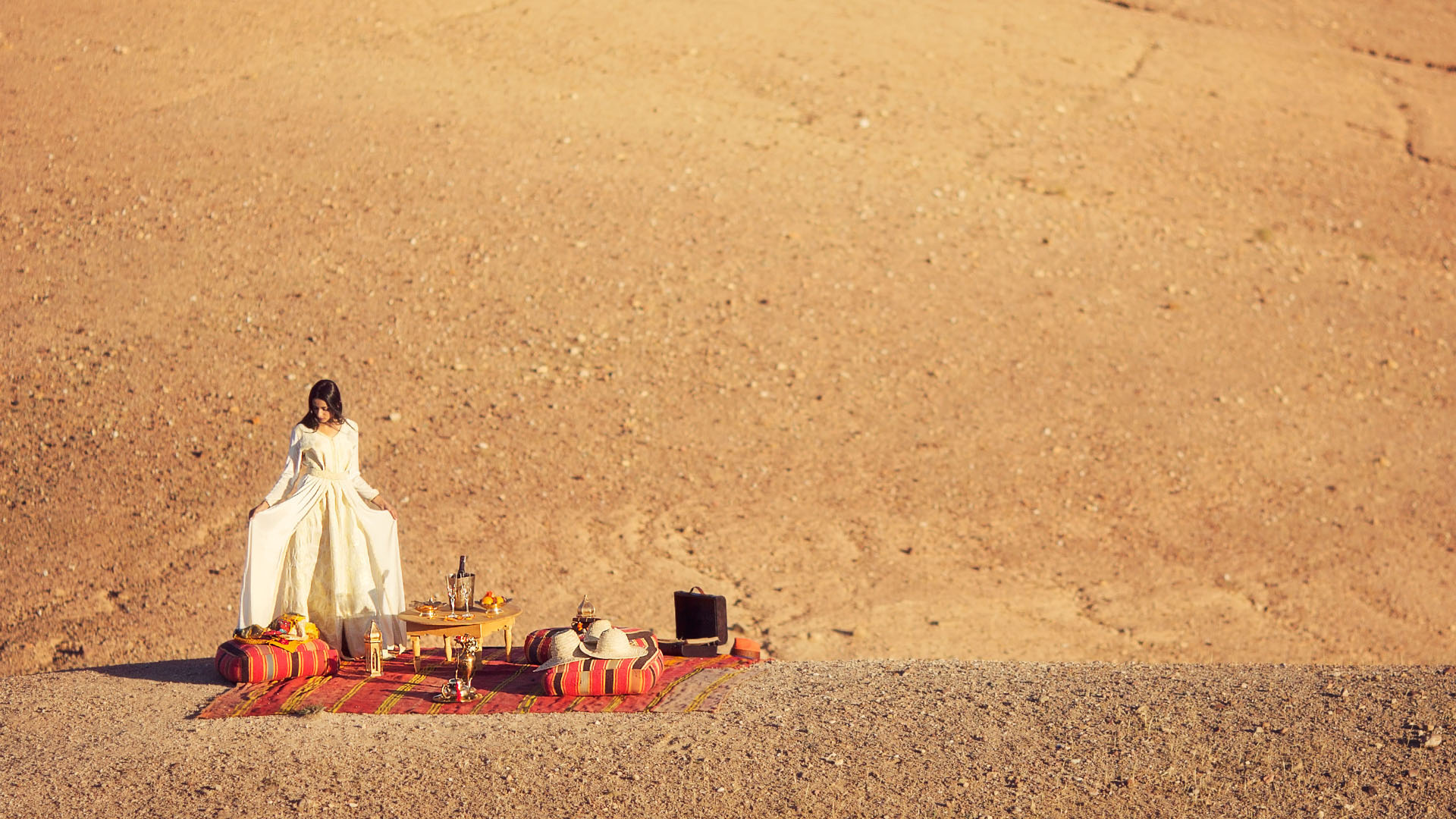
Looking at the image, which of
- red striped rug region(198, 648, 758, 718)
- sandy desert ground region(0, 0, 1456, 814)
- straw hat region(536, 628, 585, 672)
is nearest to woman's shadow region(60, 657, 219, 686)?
red striped rug region(198, 648, 758, 718)

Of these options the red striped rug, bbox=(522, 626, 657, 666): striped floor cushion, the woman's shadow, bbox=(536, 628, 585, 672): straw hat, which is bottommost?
the woman's shadow

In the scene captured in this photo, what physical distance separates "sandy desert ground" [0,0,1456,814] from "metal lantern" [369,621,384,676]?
8.49 feet

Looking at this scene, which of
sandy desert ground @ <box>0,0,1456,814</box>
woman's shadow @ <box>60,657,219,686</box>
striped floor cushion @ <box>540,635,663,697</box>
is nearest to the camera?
striped floor cushion @ <box>540,635,663,697</box>

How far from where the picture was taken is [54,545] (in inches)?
473

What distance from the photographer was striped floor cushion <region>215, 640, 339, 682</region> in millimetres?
8406

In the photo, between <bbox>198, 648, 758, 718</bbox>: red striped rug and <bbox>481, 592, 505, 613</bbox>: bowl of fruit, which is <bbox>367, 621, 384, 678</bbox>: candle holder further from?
<bbox>481, 592, 505, 613</bbox>: bowl of fruit

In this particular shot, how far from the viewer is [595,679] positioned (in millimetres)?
8117

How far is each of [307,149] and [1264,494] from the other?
12.2 metres

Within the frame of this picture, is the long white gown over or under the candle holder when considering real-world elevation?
over

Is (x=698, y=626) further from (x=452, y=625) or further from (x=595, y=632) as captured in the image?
(x=452, y=625)

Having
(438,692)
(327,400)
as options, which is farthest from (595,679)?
(327,400)

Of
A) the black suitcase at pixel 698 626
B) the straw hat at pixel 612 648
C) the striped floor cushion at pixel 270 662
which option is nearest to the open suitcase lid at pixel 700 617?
the black suitcase at pixel 698 626

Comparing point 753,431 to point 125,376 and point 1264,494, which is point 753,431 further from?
point 125,376

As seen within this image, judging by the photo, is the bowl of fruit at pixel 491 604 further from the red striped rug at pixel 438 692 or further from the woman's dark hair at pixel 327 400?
the woman's dark hair at pixel 327 400
